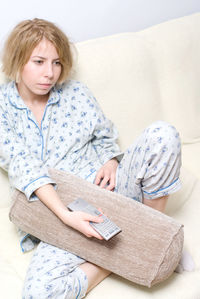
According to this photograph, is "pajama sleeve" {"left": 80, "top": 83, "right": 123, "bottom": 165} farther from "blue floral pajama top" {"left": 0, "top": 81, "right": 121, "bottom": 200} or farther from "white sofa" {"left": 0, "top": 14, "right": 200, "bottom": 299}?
"white sofa" {"left": 0, "top": 14, "right": 200, "bottom": 299}

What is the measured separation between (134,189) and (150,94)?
0.63 metres

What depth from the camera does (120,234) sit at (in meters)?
1.15

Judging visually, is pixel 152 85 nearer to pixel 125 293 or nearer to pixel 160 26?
pixel 160 26

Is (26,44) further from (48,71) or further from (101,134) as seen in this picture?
(101,134)

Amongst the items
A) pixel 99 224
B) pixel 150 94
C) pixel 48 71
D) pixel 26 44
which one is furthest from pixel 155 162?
pixel 150 94

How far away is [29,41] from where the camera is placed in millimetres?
1328

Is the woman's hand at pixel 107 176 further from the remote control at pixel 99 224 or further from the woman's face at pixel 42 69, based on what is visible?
the woman's face at pixel 42 69

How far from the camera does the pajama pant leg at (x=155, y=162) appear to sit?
118 cm

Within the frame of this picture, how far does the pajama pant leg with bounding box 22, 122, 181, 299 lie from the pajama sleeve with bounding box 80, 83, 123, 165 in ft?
0.60

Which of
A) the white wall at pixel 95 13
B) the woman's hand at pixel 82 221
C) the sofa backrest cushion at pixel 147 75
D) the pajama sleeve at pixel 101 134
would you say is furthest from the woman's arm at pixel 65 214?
the white wall at pixel 95 13

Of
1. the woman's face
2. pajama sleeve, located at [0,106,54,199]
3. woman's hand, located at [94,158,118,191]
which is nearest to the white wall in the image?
the woman's face

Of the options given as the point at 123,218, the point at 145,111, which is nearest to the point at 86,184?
the point at 123,218

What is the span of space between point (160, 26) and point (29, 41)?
0.77 m

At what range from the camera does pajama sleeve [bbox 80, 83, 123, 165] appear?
4.81 ft
